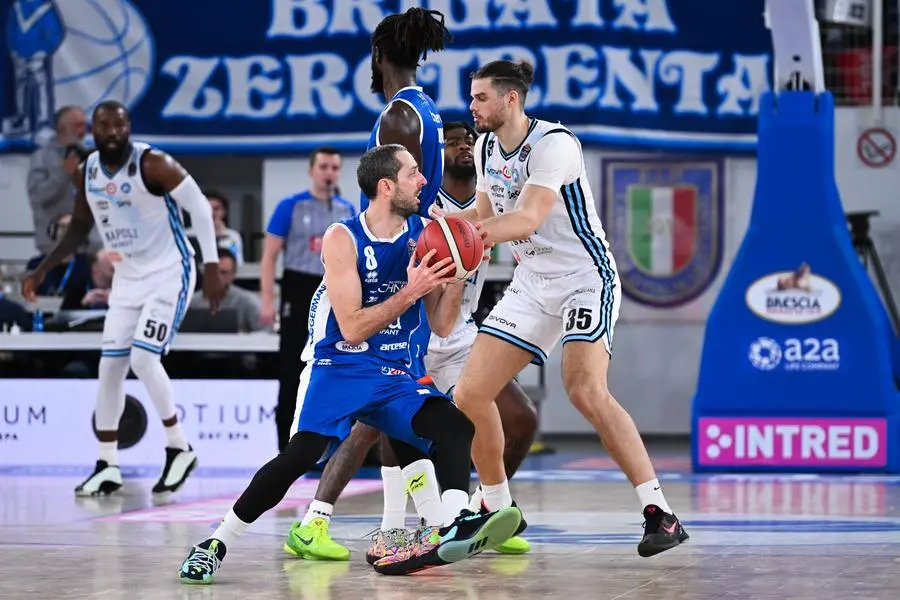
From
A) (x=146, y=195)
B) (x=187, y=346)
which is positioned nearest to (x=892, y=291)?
(x=187, y=346)

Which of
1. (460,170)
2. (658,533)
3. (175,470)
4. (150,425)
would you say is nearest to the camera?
(658,533)

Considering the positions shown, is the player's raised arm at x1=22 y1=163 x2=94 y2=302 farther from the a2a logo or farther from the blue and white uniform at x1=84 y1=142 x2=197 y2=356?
the a2a logo

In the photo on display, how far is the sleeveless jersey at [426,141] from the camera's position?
586 cm

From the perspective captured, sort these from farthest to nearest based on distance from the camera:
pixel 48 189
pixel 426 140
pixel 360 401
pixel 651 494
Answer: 1. pixel 48 189
2. pixel 426 140
3. pixel 651 494
4. pixel 360 401

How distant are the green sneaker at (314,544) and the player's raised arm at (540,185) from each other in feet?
4.34

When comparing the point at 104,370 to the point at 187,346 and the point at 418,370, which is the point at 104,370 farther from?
the point at 418,370

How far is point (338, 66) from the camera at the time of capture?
42.8ft

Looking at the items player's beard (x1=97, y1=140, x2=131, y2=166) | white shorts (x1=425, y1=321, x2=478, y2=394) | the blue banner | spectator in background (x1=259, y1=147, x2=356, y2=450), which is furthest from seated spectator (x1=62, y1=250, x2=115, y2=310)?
white shorts (x1=425, y1=321, x2=478, y2=394)

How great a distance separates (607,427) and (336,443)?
105cm

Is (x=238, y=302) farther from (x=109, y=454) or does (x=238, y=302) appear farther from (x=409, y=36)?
(x=409, y=36)

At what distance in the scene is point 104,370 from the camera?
8.80 m

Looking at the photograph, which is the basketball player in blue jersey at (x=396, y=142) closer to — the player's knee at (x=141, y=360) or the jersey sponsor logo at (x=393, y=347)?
the jersey sponsor logo at (x=393, y=347)

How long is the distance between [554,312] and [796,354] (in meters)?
4.65

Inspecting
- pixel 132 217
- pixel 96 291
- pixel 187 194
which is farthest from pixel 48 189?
pixel 187 194
